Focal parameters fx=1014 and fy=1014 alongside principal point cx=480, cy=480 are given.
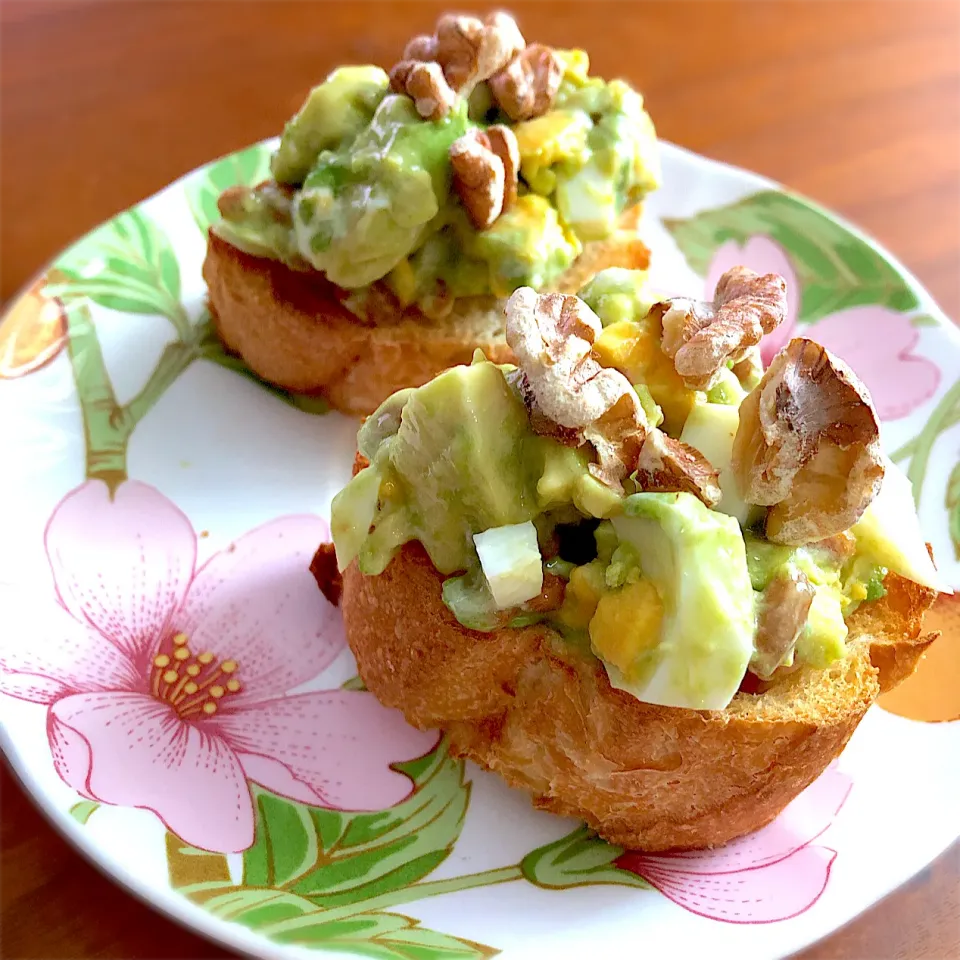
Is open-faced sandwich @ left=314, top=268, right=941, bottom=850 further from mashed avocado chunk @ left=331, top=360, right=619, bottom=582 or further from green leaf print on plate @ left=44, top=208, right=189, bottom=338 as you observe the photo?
green leaf print on plate @ left=44, top=208, right=189, bottom=338

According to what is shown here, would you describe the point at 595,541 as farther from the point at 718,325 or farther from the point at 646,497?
the point at 718,325

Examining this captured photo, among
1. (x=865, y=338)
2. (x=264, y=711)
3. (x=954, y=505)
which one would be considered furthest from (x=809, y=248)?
(x=264, y=711)

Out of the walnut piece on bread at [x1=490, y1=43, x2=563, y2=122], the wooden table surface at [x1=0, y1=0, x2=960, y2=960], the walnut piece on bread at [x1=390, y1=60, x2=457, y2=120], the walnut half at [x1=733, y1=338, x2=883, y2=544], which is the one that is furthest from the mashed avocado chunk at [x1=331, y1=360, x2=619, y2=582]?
the wooden table surface at [x1=0, y1=0, x2=960, y2=960]

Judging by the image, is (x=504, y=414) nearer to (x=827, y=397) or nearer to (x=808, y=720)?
(x=827, y=397)

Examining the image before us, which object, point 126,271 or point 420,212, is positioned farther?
point 126,271

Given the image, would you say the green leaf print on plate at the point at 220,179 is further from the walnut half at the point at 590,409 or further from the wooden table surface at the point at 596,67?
the walnut half at the point at 590,409

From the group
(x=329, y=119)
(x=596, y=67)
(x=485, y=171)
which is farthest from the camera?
(x=596, y=67)
